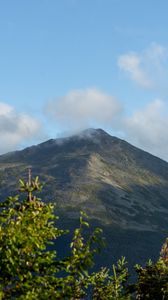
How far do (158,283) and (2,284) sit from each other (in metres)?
13.4

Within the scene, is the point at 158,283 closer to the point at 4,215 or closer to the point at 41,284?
the point at 41,284

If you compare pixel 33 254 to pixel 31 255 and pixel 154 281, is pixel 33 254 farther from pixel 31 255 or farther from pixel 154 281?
pixel 154 281

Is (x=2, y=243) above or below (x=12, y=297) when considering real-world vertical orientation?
above

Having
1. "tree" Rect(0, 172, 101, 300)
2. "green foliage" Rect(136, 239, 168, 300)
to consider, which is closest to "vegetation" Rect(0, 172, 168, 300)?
"tree" Rect(0, 172, 101, 300)

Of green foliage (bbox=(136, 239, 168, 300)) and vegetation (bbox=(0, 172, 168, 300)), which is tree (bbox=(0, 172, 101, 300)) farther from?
green foliage (bbox=(136, 239, 168, 300))

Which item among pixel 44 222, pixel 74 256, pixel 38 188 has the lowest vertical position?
pixel 74 256

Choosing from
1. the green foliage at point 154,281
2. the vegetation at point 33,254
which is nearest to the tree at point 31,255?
the vegetation at point 33,254

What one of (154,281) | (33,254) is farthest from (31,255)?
(154,281)

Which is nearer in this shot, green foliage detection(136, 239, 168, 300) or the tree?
the tree

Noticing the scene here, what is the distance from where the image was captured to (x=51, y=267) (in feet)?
74.0

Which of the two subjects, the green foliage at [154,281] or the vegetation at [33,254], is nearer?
the vegetation at [33,254]

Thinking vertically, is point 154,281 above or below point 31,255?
below

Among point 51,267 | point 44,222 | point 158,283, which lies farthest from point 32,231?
point 158,283

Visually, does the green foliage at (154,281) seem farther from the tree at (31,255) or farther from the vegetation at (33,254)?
the tree at (31,255)
